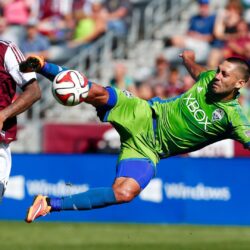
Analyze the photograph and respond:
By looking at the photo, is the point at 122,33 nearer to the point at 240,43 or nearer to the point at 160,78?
the point at 160,78

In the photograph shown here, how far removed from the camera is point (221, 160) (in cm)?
1313

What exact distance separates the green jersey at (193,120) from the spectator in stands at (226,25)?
7854 millimetres

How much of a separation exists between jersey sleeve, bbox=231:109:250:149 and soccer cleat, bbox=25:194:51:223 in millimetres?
1978

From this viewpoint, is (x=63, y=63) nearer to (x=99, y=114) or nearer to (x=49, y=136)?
(x=49, y=136)

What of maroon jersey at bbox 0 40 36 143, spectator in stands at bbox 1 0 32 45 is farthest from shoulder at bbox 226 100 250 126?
spectator in stands at bbox 1 0 32 45

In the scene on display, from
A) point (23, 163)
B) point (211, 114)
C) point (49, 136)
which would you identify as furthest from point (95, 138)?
point (211, 114)

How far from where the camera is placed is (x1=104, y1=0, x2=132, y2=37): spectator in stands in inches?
727

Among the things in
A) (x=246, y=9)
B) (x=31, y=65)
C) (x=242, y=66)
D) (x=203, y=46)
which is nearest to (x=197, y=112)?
(x=242, y=66)

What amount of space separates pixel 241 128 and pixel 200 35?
9.05 m

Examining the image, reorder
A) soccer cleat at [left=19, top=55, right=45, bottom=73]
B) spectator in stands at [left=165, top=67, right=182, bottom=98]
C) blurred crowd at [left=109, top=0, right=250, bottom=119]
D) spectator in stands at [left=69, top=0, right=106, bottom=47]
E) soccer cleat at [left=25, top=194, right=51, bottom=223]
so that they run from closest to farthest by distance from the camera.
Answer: soccer cleat at [left=19, top=55, right=45, bottom=73]
soccer cleat at [left=25, top=194, right=51, bottom=223]
spectator in stands at [left=165, top=67, right=182, bottom=98]
blurred crowd at [left=109, top=0, right=250, bottom=119]
spectator in stands at [left=69, top=0, right=106, bottom=47]

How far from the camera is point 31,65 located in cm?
763

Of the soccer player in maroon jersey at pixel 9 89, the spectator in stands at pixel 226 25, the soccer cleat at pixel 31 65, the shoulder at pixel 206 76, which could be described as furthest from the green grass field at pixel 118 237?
the spectator in stands at pixel 226 25

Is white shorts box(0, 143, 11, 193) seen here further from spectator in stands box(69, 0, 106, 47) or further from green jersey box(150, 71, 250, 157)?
spectator in stands box(69, 0, 106, 47)

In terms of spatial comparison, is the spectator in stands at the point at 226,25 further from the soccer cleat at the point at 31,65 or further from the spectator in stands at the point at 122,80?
the soccer cleat at the point at 31,65
